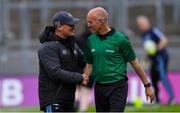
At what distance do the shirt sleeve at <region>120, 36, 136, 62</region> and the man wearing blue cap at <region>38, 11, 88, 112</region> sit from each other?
573 millimetres

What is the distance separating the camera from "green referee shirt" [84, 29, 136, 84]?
8.98 m

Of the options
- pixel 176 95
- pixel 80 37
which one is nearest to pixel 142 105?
pixel 176 95

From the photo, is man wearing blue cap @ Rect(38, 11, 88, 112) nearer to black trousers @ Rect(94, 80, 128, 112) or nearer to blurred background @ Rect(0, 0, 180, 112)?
black trousers @ Rect(94, 80, 128, 112)

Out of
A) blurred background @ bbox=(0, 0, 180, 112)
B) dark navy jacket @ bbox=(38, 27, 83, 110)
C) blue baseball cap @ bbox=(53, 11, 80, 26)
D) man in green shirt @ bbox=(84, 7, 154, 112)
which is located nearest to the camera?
dark navy jacket @ bbox=(38, 27, 83, 110)

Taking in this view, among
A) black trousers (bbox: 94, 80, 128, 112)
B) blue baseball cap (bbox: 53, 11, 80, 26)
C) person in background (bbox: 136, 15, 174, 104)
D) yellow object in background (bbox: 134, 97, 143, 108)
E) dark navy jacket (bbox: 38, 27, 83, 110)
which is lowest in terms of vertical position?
yellow object in background (bbox: 134, 97, 143, 108)

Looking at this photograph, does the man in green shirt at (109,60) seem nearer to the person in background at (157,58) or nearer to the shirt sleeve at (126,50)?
the shirt sleeve at (126,50)

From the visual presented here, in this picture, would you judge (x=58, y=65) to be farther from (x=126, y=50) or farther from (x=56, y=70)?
(x=126, y=50)

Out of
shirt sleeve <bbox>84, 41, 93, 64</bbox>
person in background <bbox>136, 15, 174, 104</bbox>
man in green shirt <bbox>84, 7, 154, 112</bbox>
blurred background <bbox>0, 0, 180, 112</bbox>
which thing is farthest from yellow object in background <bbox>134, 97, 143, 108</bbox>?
man in green shirt <bbox>84, 7, 154, 112</bbox>

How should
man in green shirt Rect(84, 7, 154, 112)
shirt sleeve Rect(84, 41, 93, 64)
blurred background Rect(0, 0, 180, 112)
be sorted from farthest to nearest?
blurred background Rect(0, 0, 180, 112)
shirt sleeve Rect(84, 41, 93, 64)
man in green shirt Rect(84, 7, 154, 112)

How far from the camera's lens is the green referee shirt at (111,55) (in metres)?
8.98

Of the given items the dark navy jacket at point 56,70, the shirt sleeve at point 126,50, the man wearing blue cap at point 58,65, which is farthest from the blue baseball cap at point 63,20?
the shirt sleeve at point 126,50

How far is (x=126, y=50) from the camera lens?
9.00m

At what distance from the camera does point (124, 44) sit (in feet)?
29.5

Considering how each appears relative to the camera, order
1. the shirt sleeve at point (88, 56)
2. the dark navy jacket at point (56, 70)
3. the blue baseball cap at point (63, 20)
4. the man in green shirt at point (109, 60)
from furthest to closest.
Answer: the shirt sleeve at point (88, 56), the man in green shirt at point (109, 60), the blue baseball cap at point (63, 20), the dark navy jacket at point (56, 70)
